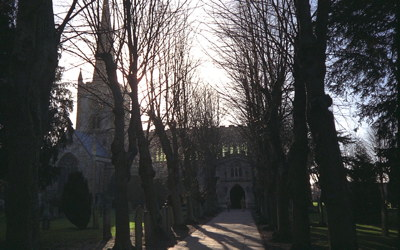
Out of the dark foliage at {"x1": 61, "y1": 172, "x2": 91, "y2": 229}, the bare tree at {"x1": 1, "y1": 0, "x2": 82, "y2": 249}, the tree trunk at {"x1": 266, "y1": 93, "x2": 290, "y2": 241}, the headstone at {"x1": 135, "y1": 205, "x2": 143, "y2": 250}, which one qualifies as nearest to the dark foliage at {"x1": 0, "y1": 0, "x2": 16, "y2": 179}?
the headstone at {"x1": 135, "y1": 205, "x2": 143, "y2": 250}

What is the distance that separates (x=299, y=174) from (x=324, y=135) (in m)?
3.22

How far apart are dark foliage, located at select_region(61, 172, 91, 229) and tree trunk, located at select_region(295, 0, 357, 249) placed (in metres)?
19.1

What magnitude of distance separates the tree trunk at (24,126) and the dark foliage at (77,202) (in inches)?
706

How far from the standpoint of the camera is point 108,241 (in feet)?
50.2

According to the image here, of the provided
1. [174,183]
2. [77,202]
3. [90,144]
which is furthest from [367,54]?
[90,144]

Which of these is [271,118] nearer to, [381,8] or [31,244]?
[381,8]

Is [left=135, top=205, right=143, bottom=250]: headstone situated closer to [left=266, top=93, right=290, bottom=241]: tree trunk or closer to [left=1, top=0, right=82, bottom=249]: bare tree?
[left=266, top=93, right=290, bottom=241]: tree trunk

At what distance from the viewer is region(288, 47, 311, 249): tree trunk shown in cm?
891

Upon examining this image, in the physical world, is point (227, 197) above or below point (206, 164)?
below

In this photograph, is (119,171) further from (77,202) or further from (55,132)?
(77,202)

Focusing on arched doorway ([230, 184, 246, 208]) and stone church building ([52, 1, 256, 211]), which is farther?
arched doorway ([230, 184, 246, 208])

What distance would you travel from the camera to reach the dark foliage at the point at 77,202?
2230 cm

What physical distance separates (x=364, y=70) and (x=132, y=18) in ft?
26.0

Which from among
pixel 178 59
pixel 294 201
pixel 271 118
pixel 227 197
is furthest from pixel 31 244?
pixel 227 197
